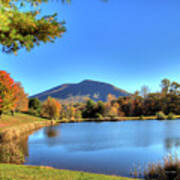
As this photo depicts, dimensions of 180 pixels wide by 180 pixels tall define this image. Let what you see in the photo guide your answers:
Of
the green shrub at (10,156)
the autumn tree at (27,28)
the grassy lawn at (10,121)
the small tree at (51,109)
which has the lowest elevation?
the green shrub at (10,156)

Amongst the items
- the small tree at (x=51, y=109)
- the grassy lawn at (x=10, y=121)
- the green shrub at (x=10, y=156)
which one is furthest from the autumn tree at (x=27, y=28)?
the small tree at (x=51, y=109)

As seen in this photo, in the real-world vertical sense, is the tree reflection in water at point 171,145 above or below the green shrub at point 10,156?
below

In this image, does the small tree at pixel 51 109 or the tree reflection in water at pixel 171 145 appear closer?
the tree reflection in water at pixel 171 145

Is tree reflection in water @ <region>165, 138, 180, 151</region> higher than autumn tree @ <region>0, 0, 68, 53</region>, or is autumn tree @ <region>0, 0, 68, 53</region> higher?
autumn tree @ <region>0, 0, 68, 53</region>

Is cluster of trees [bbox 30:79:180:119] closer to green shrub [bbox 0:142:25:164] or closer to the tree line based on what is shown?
the tree line

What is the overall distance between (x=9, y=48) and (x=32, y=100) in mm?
72854

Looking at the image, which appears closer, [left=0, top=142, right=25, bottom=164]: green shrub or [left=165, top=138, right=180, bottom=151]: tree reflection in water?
[left=0, top=142, right=25, bottom=164]: green shrub

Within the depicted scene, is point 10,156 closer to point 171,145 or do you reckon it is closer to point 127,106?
point 171,145

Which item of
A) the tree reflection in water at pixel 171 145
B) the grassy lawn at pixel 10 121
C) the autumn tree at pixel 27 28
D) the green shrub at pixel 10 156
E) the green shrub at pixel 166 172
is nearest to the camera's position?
the autumn tree at pixel 27 28

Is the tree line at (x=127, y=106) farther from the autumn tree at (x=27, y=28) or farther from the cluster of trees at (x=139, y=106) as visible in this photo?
the autumn tree at (x=27, y=28)

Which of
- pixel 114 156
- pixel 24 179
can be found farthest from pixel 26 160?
pixel 24 179

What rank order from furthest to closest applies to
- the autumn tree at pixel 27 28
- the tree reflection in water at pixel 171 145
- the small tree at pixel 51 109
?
the small tree at pixel 51 109 → the tree reflection in water at pixel 171 145 → the autumn tree at pixel 27 28

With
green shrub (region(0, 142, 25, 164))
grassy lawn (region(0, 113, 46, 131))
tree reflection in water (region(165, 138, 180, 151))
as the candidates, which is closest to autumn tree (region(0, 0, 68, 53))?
green shrub (region(0, 142, 25, 164))

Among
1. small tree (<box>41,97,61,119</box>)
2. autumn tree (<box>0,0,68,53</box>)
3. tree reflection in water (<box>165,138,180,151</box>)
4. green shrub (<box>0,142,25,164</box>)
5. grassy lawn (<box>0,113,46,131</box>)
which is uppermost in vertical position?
autumn tree (<box>0,0,68,53</box>)
